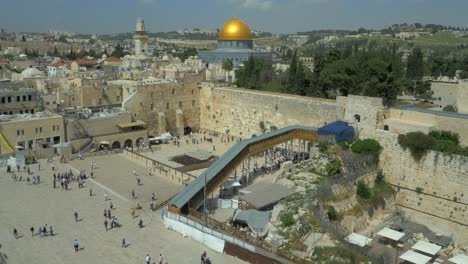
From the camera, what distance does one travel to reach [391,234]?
17109 mm

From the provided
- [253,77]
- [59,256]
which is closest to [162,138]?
[253,77]

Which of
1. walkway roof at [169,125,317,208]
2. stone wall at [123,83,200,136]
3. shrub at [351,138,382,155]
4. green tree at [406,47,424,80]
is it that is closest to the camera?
walkway roof at [169,125,317,208]

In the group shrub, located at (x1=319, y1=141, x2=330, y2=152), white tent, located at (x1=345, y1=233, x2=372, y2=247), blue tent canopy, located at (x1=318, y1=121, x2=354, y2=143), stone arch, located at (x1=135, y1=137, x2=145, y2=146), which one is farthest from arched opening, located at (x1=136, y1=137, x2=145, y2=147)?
white tent, located at (x1=345, y1=233, x2=372, y2=247)

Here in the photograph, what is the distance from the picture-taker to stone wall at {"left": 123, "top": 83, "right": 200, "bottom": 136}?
32719 millimetres

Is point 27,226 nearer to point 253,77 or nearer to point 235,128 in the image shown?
point 235,128

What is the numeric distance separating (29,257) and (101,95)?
23091 millimetres

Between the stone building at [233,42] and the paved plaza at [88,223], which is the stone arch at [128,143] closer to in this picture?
the paved plaza at [88,223]

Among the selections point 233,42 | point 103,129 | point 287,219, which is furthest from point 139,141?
point 233,42

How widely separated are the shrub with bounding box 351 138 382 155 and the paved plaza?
29.0ft

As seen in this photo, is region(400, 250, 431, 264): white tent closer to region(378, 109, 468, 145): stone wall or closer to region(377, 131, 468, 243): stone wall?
region(377, 131, 468, 243): stone wall

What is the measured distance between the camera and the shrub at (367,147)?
70.4 feet

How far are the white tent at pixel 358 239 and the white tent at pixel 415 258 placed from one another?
1483mm

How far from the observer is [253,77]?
40562mm

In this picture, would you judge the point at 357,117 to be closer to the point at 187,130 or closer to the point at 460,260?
the point at 460,260
